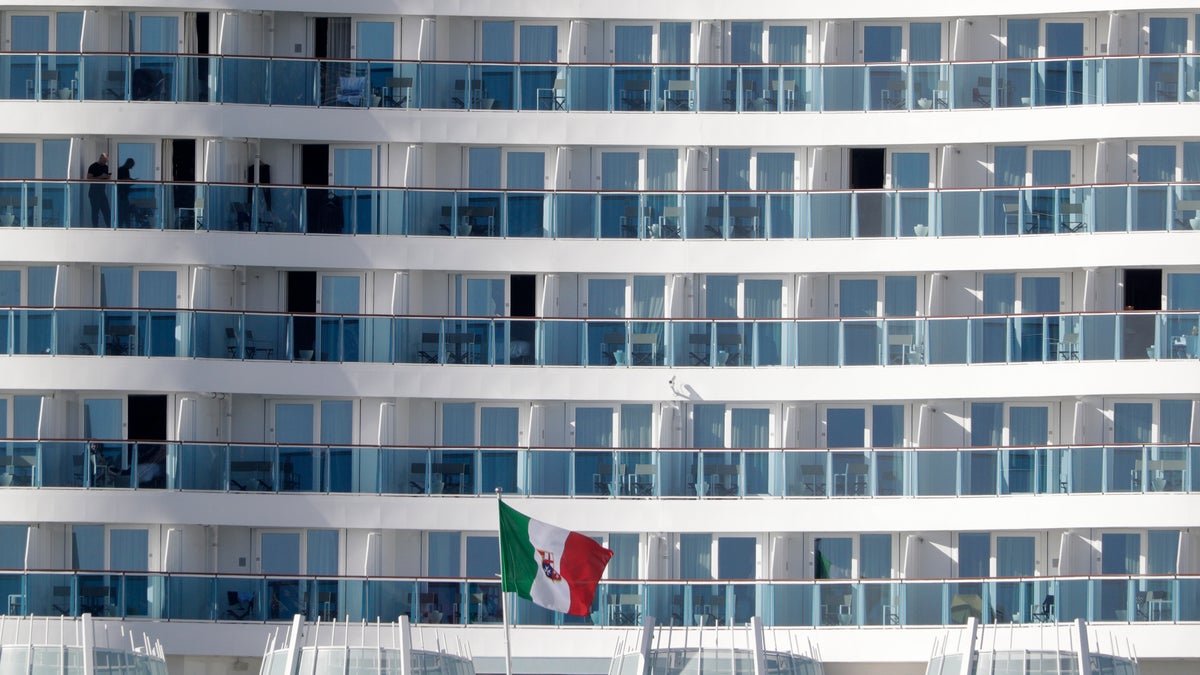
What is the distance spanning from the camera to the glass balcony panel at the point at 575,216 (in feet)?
204

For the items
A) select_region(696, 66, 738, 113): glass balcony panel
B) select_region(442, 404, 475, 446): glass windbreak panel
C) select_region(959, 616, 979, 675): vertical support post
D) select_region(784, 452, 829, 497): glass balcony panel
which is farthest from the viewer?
select_region(696, 66, 738, 113): glass balcony panel

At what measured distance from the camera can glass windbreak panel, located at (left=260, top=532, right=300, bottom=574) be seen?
6162 centimetres

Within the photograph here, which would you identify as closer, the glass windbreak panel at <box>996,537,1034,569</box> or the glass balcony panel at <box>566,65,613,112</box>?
the glass windbreak panel at <box>996,537,1034,569</box>

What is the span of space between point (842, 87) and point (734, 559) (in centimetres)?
912

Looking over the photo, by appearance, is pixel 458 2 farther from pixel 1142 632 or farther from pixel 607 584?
pixel 1142 632

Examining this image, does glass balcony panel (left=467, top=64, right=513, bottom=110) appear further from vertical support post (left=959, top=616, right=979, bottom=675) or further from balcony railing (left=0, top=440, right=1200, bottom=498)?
vertical support post (left=959, top=616, right=979, bottom=675)

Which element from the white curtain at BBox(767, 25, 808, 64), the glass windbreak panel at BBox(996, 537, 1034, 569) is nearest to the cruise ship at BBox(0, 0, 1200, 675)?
the glass windbreak panel at BBox(996, 537, 1034, 569)

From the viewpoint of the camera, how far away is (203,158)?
2445 inches

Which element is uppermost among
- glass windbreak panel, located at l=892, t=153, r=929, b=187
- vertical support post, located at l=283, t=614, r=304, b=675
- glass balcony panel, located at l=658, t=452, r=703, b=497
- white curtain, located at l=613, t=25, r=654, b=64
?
white curtain, located at l=613, t=25, r=654, b=64

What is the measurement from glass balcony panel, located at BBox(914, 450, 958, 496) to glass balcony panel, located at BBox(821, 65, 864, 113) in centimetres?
678

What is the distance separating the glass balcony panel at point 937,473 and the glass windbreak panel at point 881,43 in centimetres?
792

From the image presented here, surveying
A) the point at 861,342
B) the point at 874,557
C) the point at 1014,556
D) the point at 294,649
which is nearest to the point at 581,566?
the point at 294,649

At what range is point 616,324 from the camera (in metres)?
61.7

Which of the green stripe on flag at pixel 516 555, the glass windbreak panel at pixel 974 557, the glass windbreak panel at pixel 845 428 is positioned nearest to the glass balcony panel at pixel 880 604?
the glass windbreak panel at pixel 974 557
